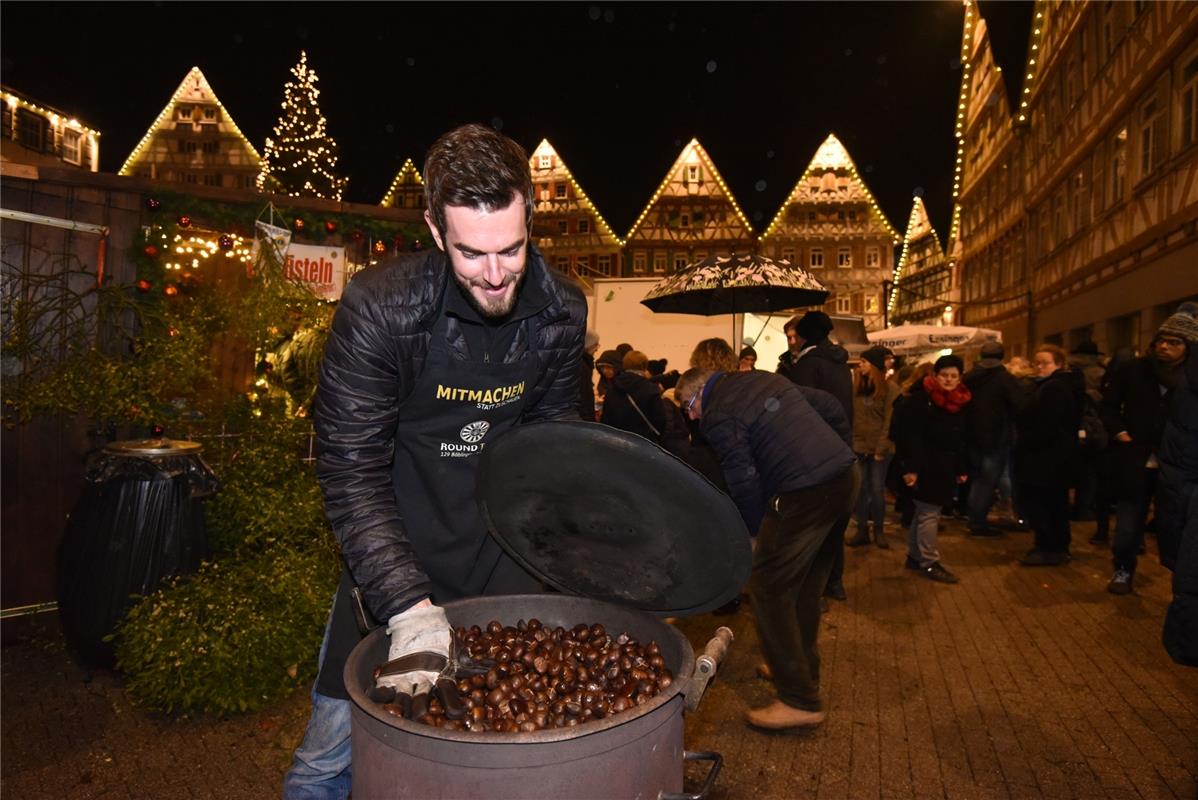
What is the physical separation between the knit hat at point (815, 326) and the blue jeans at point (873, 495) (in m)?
2.38

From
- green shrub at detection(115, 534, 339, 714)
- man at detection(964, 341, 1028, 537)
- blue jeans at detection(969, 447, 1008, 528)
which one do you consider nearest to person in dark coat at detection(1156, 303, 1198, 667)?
man at detection(964, 341, 1028, 537)

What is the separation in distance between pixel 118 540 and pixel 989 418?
7.69 metres

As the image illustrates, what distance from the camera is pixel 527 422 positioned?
2344mm

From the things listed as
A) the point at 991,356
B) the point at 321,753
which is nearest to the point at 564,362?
the point at 321,753

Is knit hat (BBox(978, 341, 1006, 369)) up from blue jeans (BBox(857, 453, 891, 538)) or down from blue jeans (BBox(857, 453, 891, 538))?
up

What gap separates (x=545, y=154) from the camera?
41594 millimetres

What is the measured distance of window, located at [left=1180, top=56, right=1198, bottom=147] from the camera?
10922 mm

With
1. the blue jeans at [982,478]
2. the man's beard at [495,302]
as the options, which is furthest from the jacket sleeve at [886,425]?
the man's beard at [495,302]

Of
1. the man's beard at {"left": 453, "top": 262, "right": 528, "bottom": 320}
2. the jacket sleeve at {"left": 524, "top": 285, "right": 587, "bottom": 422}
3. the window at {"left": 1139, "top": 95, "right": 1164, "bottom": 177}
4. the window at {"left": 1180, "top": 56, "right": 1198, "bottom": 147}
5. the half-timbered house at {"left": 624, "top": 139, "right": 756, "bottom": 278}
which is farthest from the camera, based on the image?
the half-timbered house at {"left": 624, "top": 139, "right": 756, "bottom": 278}

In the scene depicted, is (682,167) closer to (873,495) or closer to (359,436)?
(873,495)

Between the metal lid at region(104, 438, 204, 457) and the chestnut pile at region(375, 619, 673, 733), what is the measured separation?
9.43 feet

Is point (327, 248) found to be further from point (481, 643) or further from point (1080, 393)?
point (1080, 393)

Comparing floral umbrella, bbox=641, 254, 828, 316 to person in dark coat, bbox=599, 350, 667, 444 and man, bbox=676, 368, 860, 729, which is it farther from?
man, bbox=676, 368, 860, 729

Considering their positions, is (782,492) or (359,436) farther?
(782,492)
